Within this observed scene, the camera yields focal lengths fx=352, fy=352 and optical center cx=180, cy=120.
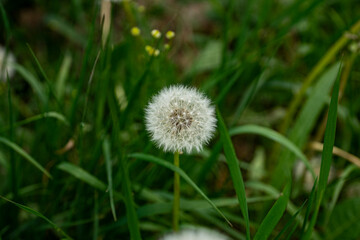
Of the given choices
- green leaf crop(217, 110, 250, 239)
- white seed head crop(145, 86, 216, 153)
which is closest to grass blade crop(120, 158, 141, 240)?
white seed head crop(145, 86, 216, 153)

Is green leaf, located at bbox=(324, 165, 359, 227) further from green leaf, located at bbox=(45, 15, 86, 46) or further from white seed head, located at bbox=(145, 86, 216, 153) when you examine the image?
green leaf, located at bbox=(45, 15, 86, 46)

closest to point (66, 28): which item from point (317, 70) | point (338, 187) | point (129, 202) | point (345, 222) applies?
point (317, 70)

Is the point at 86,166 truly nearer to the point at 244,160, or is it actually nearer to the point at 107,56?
the point at 107,56

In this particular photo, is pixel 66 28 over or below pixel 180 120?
over

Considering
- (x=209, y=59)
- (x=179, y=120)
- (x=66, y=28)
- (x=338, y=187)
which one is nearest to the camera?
(x=179, y=120)

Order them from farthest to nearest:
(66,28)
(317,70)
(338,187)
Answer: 1. (66,28)
2. (317,70)
3. (338,187)

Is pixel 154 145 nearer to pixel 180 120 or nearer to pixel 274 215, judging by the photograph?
pixel 180 120
